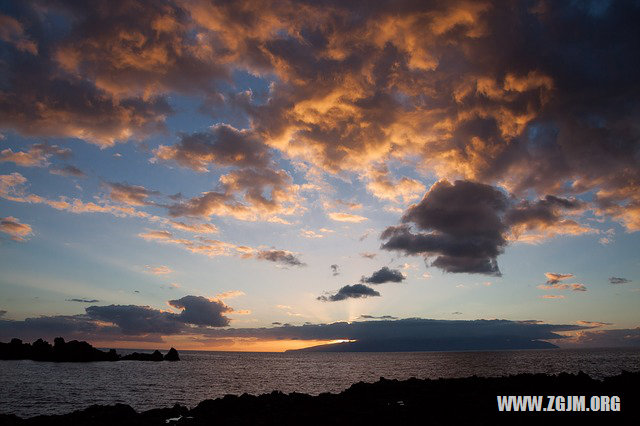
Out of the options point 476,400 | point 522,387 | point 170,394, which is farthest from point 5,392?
point 522,387

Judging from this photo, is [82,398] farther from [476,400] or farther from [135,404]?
[476,400]

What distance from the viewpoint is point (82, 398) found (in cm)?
5444

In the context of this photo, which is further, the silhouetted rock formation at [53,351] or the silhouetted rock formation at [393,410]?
the silhouetted rock formation at [53,351]

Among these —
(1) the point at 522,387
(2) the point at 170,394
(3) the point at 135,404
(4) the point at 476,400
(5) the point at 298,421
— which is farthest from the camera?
(2) the point at 170,394

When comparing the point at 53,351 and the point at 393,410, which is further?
the point at 53,351

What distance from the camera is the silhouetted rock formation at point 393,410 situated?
2727 centimetres

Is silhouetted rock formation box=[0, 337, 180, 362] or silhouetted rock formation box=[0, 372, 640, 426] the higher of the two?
silhouetted rock formation box=[0, 372, 640, 426]

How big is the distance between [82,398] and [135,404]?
10.8 m

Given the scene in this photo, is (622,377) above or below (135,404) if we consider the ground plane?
above

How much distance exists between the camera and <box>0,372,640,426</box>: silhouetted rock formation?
27266mm

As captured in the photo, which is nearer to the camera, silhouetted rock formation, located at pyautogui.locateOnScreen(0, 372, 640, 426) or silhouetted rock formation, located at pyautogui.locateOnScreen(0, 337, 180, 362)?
silhouetted rock formation, located at pyautogui.locateOnScreen(0, 372, 640, 426)

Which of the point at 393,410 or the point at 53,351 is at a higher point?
the point at 393,410

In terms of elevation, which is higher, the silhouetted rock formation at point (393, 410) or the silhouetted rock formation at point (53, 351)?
the silhouetted rock formation at point (393, 410)

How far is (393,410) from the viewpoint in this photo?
30.8 metres
